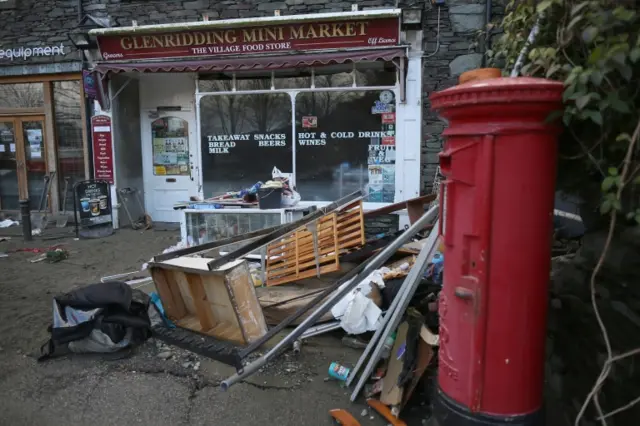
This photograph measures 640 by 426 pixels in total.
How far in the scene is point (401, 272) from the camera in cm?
440

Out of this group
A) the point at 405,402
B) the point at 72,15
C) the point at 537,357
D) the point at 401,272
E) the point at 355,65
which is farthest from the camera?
the point at 72,15

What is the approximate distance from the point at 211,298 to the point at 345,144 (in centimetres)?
531

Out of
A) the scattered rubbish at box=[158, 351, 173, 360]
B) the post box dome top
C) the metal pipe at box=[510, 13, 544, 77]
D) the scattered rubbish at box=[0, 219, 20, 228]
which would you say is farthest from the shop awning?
the post box dome top

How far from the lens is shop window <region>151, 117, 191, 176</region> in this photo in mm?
9789

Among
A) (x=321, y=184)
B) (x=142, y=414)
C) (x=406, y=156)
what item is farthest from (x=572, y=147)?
(x=321, y=184)

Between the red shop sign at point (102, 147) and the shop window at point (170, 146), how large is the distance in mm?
932

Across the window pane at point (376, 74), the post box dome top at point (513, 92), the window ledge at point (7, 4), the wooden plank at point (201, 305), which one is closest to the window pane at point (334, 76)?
the window pane at point (376, 74)

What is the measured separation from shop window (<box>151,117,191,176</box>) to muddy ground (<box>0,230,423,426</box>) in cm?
562

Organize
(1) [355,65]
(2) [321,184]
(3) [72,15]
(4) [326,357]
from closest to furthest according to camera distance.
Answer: (4) [326,357] → (1) [355,65] → (2) [321,184] → (3) [72,15]

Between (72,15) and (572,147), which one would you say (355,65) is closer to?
(72,15)

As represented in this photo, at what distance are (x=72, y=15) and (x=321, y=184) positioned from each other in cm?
615

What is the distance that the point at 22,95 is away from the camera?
1052 cm

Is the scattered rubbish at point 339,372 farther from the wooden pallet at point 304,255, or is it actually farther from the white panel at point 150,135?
the white panel at point 150,135

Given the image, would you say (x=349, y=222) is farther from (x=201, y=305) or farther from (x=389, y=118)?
(x=389, y=118)
